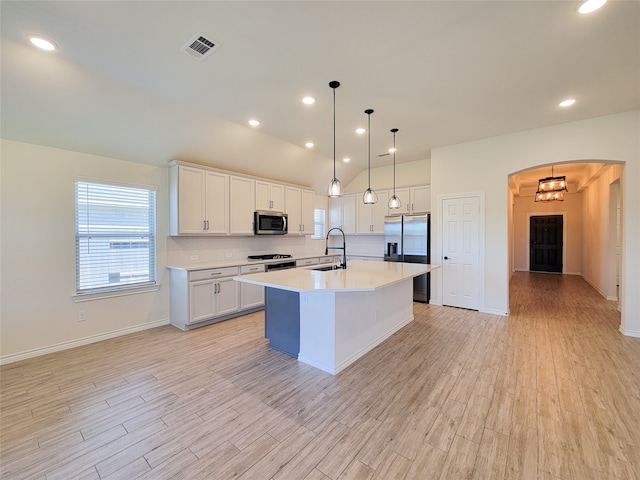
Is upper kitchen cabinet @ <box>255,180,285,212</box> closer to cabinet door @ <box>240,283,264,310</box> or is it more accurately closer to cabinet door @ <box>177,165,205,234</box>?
cabinet door @ <box>177,165,205,234</box>

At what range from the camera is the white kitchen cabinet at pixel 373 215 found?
644cm

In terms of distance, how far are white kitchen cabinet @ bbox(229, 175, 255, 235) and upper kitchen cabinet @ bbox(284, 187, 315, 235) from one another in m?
0.93

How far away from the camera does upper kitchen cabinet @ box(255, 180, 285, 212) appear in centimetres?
535

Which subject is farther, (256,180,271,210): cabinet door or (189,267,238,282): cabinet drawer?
(256,180,271,210): cabinet door

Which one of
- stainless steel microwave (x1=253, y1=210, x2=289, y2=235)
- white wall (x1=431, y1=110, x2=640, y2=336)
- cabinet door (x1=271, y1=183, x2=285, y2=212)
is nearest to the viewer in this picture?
white wall (x1=431, y1=110, x2=640, y2=336)

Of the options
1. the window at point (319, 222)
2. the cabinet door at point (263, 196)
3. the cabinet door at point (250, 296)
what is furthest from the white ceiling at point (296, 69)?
the window at point (319, 222)

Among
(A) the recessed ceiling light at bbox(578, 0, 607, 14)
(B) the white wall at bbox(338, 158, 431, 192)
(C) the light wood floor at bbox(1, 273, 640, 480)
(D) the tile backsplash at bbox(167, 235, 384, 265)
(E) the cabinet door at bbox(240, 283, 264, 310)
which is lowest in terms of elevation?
(C) the light wood floor at bbox(1, 273, 640, 480)

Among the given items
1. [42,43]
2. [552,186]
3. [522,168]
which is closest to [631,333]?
[522,168]

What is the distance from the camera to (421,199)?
5.90 m

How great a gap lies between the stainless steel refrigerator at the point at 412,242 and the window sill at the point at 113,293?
4570 mm

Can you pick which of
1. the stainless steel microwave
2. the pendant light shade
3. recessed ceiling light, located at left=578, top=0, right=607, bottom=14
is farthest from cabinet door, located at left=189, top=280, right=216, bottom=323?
the pendant light shade

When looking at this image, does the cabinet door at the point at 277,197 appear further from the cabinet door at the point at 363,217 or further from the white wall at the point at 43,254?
the white wall at the point at 43,254

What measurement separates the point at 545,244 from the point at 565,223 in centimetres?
91

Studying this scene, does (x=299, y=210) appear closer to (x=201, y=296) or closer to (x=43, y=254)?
(x=201, y=296)
